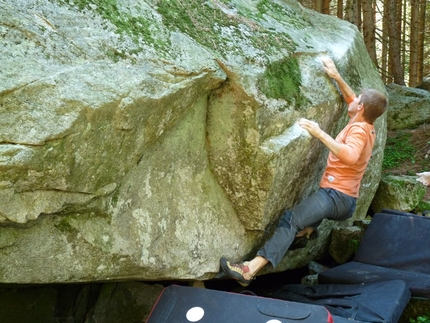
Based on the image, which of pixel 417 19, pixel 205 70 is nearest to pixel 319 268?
pixel 205 70

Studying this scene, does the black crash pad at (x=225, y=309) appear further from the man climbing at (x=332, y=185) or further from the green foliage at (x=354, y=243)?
the green foliage at (x=354, y=243)

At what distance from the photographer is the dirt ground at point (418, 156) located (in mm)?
7691

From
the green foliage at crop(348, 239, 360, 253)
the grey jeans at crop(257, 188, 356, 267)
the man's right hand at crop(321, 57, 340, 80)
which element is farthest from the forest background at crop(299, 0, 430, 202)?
the man's right hand at crop(321, 57, 340, 80)

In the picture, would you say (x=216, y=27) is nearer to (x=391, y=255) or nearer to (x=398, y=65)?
Result: (x=391, y=255)

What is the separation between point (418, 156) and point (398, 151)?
1.29 ft

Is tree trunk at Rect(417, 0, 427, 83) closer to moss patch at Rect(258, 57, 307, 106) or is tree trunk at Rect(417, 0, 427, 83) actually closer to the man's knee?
moss patch at Rect(258, 57, 307, 106)

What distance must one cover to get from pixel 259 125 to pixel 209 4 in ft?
3.84

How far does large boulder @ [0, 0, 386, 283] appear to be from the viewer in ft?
10.5

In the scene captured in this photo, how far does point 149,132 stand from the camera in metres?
3.74

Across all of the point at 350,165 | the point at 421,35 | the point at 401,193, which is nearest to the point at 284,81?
the point at 350,165

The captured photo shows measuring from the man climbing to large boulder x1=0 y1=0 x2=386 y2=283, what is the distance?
166 millimetres

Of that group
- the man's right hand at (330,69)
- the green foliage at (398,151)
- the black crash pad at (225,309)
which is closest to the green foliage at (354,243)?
the man's right hand at (330,69)

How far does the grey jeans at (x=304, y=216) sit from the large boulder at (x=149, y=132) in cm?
21

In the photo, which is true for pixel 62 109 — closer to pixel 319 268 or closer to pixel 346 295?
pixel 346 295
